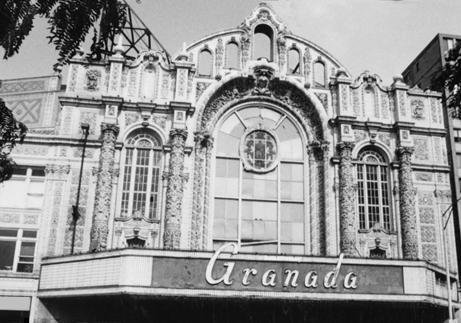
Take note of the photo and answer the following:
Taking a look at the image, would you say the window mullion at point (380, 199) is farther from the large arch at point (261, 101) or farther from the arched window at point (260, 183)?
the arched window at point (260, 183)

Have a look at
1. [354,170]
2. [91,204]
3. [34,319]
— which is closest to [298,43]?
[354,170]

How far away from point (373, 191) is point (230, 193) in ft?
22.3

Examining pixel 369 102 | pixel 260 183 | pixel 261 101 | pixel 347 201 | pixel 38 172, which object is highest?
pixel 369 102

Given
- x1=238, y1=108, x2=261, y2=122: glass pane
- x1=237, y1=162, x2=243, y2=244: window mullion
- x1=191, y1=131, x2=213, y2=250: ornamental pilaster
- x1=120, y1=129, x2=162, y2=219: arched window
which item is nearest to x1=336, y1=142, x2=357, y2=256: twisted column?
x1=238, y1=108, x2=261, y2=122: glass pane

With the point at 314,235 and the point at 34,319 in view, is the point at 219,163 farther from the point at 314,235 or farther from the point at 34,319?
the point at 34,319

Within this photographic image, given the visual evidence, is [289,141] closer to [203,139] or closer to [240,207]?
[240,207]

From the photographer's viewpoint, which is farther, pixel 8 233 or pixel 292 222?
pixel 292 222

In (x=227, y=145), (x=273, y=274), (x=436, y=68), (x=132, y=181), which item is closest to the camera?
(x=273, y=274)

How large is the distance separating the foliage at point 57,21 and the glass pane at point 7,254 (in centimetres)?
2121

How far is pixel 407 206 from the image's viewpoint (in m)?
25.5

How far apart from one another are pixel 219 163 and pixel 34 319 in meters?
10.4

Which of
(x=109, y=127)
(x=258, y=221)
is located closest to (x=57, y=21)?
(x=109, y=127)

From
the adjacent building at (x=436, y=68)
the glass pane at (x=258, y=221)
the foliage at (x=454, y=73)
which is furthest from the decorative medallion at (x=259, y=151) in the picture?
the foliage at (x=454, y=73)

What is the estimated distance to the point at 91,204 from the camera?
78.7 ft
